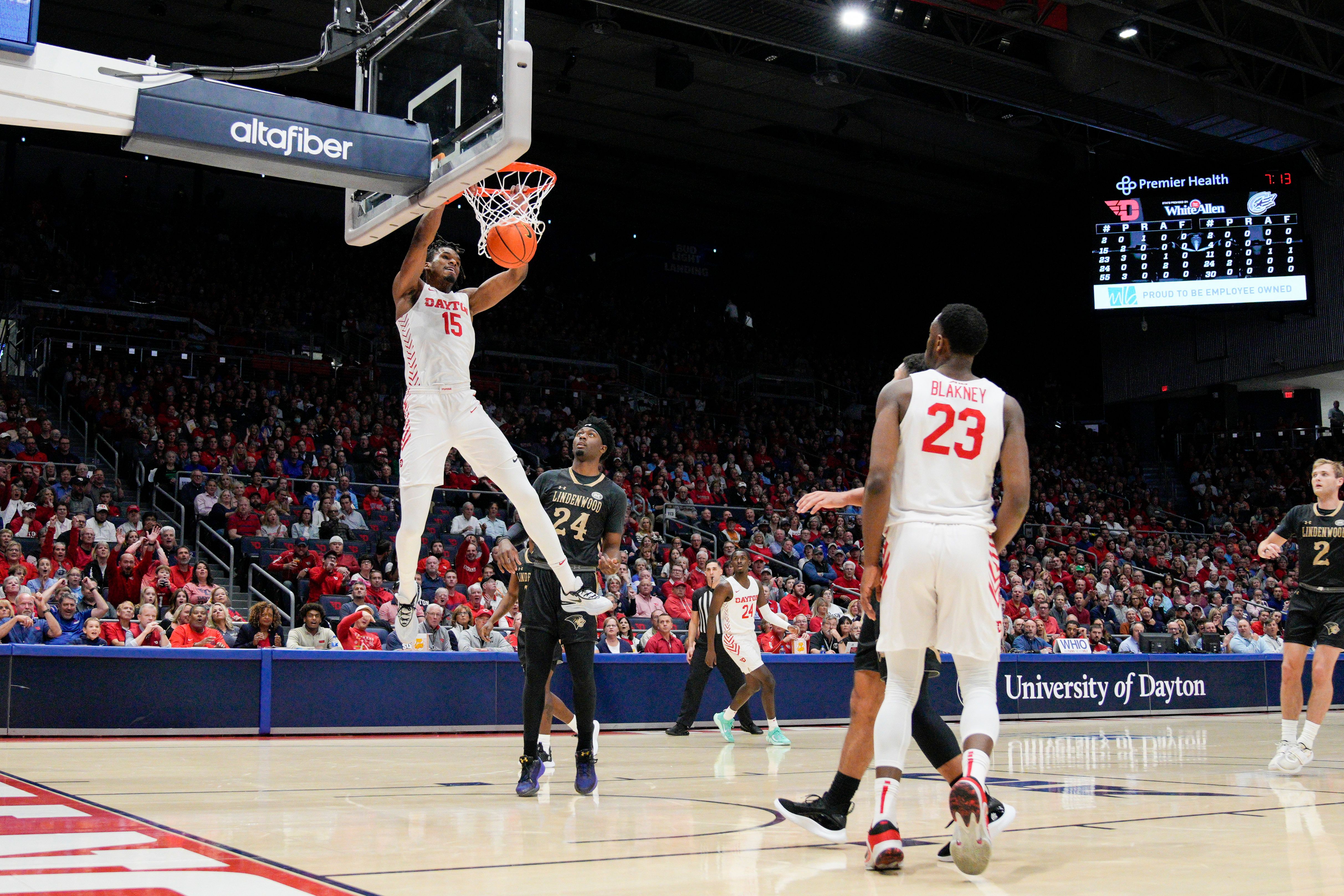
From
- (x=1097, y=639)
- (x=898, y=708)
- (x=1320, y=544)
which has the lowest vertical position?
(x=1097, y=639)

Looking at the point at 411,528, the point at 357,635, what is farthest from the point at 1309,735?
the point at 357,635

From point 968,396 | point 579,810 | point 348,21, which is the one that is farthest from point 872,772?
point 348,21

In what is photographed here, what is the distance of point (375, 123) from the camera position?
7035mm

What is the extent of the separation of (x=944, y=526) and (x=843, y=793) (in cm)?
126

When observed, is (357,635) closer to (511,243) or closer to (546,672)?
(546,672)

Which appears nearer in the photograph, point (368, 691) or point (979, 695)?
point (979, 695)

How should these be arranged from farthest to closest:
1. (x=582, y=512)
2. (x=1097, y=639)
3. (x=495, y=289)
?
(x=1097, y=639) → (x=495, y=289) → (x=582, y=512)

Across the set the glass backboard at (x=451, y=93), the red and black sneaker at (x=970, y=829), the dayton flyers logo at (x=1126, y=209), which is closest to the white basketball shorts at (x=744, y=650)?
the glass backboard at (x=451, y=93)

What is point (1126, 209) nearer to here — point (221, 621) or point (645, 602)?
point (645, 602)

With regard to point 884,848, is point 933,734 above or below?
above

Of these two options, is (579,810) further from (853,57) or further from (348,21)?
(853,57)

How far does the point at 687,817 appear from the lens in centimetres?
612

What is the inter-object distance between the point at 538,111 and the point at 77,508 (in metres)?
14.4

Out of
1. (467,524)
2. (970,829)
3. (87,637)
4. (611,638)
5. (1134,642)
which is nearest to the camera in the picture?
(970,829)
